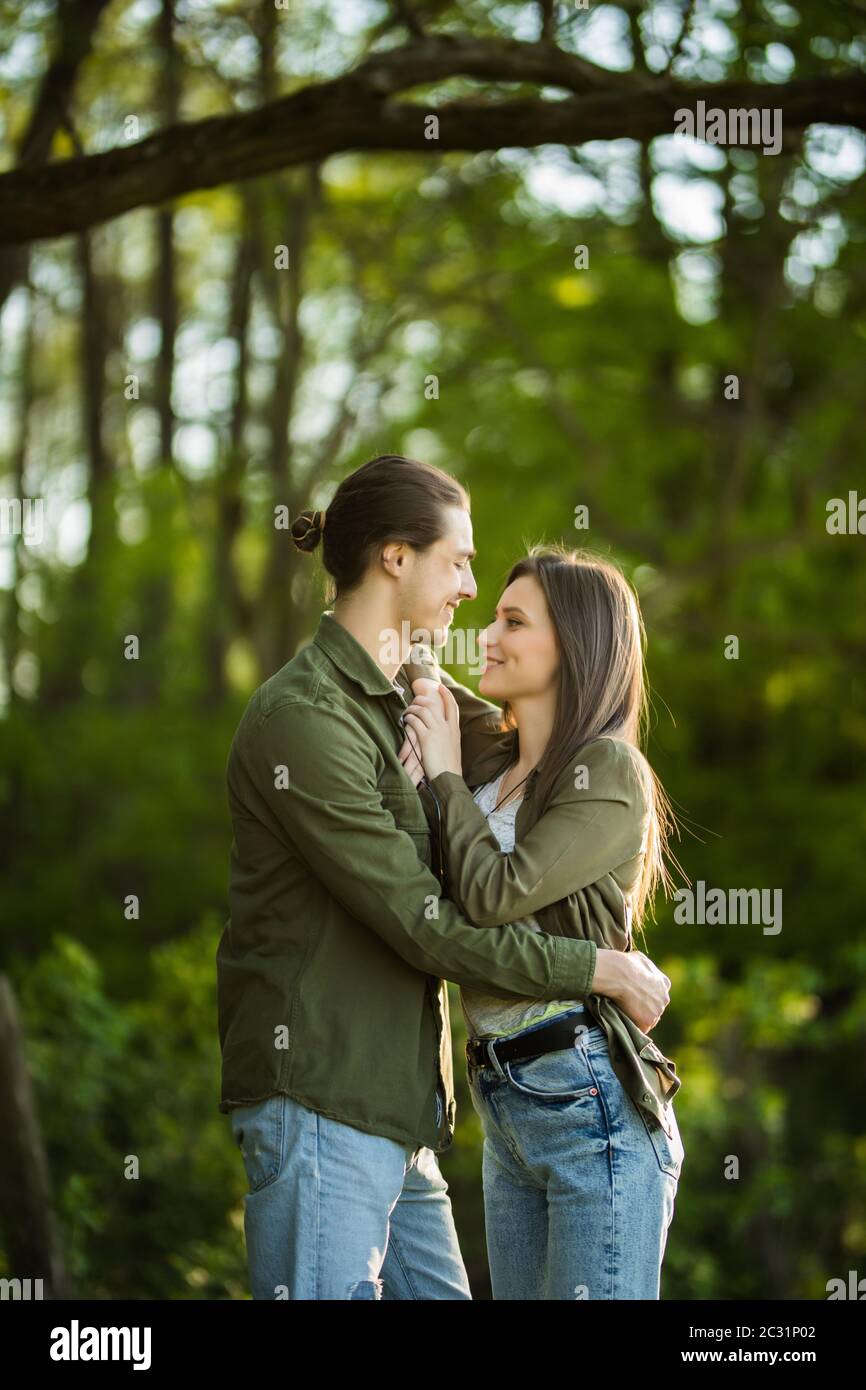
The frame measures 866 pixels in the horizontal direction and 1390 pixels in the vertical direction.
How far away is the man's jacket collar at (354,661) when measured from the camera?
3381 mm

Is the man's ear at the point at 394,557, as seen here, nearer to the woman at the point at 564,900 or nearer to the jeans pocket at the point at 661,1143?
the woman at the point at 564,900

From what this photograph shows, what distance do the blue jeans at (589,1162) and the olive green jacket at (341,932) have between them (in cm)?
15

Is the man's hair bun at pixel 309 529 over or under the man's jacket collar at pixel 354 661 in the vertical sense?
over

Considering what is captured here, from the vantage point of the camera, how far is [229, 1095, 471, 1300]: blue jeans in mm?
3092

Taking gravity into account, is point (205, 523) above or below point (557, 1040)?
above

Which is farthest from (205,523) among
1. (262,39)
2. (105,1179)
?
(105,1179)

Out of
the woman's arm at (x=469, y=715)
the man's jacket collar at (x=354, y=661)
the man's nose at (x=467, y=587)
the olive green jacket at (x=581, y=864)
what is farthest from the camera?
the woman's arm at (x=469, y=715)

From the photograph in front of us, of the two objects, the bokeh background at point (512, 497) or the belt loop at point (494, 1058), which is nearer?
the belt loop at point (494, 1058)

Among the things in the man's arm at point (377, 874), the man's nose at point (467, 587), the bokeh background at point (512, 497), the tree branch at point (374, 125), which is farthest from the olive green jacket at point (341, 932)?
the bokeh background at point (512, 497)

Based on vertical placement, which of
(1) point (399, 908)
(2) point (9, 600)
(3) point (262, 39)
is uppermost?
(3) point (262, 39)

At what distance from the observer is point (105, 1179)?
6.84 meters

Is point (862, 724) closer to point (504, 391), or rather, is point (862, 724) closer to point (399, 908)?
point (504, 391)
